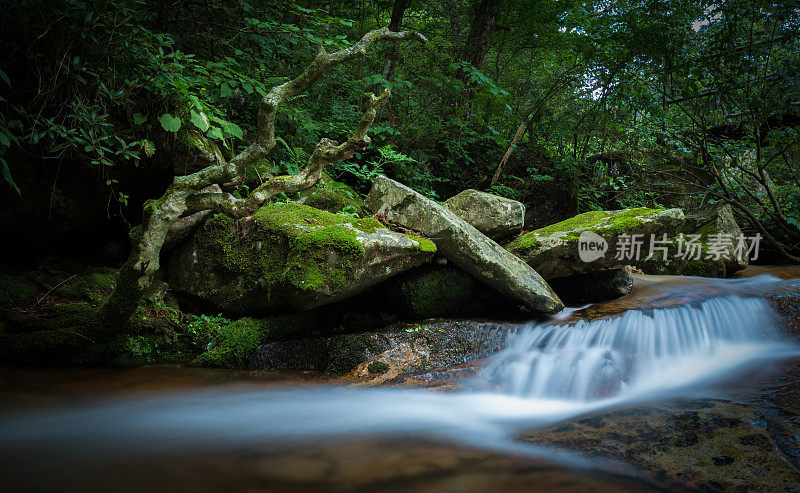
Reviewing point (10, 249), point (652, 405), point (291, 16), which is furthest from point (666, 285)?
point (10, 249)

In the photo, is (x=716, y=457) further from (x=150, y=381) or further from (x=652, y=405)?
(x=150, y=381)

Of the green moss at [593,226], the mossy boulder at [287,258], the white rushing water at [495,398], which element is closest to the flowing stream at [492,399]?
the white rushing water at [495,398]

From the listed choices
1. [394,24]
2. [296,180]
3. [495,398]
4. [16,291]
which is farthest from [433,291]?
[394,24]

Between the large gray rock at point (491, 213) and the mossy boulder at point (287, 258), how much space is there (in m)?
1.71

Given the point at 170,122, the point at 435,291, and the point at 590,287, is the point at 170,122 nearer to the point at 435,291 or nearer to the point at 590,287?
the point at 435,291

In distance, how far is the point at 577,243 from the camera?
18.2 ft

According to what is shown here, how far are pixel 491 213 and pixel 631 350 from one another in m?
2.56

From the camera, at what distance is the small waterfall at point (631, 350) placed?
4.14 meters

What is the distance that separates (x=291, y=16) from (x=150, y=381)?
6188 millimetres

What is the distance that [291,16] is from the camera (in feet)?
22.6

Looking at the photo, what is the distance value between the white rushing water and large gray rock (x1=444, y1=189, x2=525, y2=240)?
1632 millimetres

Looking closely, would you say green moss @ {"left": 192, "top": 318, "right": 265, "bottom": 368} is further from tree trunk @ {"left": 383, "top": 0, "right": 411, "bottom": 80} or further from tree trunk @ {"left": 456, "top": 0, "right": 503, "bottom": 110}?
tree trunk @ {"left": 456, "top": 0, "right": 503, "bottom": 110}

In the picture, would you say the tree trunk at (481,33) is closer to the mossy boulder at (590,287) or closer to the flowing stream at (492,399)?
the mossy boulder at (590,287)

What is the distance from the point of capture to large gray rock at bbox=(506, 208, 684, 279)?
5.51 m
